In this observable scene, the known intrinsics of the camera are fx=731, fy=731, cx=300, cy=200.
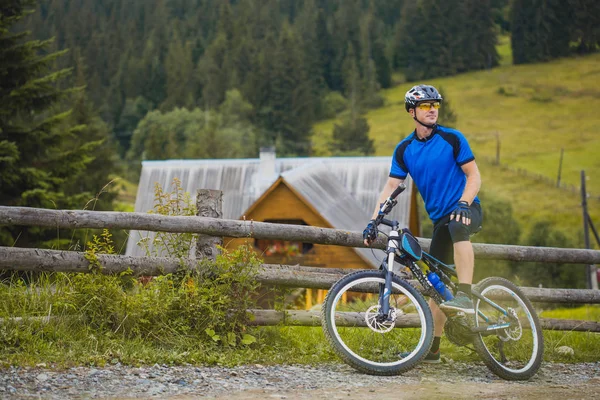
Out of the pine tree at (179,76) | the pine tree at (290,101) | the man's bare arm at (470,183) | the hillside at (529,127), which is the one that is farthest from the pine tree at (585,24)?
the man's bare arm at (470,183)

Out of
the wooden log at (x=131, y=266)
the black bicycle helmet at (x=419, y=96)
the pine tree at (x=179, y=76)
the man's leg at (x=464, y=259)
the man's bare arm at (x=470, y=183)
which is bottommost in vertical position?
the wooden log at (x=131, y=266)

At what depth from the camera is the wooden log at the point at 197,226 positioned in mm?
5891

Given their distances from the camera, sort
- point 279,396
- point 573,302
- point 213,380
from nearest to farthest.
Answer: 1. point 279,396
2. point 213,380
3. point 573,302

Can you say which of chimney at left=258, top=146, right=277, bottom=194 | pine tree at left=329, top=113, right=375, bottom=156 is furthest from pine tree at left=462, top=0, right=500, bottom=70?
chimney at left=258, top=146, right=277, bottom=194

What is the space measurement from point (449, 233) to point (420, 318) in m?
0.78

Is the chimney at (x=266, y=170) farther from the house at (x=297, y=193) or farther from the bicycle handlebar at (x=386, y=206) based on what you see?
the bicycle handlebar at (x=386, y=206)

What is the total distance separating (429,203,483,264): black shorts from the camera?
19.4ft

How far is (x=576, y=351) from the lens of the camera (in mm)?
7328

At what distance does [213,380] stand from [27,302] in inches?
→ 73.5

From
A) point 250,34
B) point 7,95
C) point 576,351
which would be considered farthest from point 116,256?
point 250,34

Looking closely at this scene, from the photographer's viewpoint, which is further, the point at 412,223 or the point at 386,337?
the point at 412,223

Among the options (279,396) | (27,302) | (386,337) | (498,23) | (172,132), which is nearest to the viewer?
(279,396)

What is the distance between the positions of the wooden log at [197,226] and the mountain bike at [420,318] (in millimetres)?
636

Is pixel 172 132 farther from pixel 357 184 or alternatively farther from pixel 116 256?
pixel 116 256
